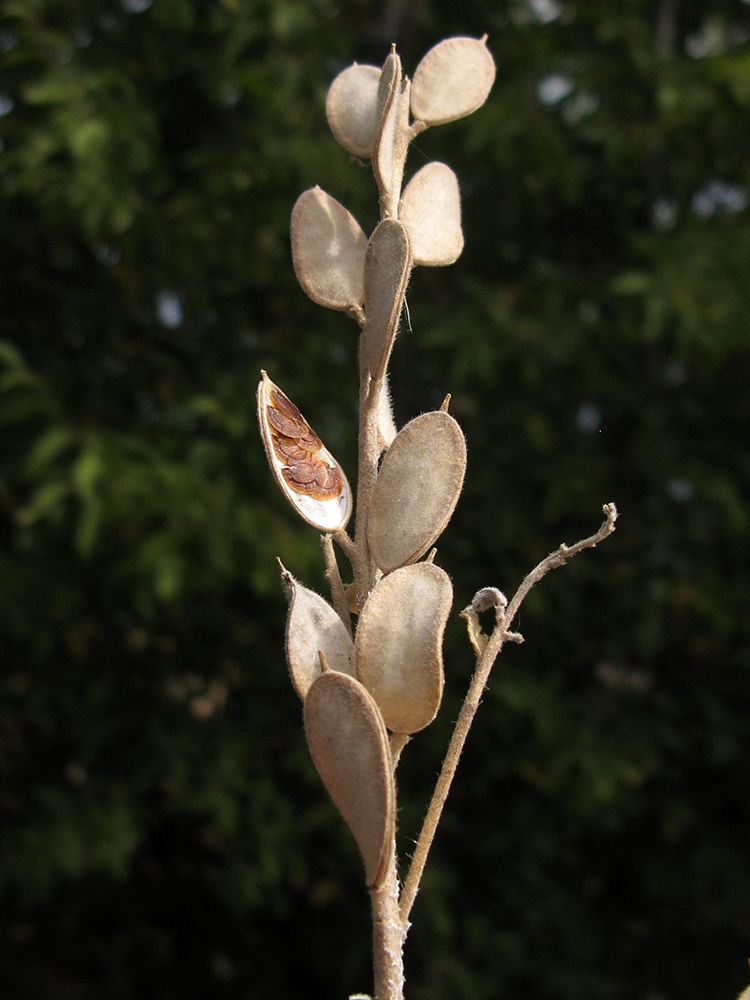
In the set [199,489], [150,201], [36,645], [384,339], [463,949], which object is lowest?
[463,949]

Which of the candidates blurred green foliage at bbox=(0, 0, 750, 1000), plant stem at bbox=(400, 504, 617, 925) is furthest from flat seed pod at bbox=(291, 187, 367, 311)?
blurred green foliage at bbox=(0, 0, 750, 1000)

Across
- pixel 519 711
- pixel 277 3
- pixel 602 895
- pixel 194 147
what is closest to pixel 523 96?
pixel 277 3

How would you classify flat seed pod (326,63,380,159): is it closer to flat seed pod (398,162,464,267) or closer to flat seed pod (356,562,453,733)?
flat seed pod (398,162,464,267)

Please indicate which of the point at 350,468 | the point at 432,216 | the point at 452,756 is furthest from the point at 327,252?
the point at 350,468

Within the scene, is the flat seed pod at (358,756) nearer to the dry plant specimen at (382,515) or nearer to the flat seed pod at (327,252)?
the dry plant specimen at (382,515)

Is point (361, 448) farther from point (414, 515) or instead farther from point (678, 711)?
point (678, 711)

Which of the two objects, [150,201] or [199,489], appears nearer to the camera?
[199,489]
